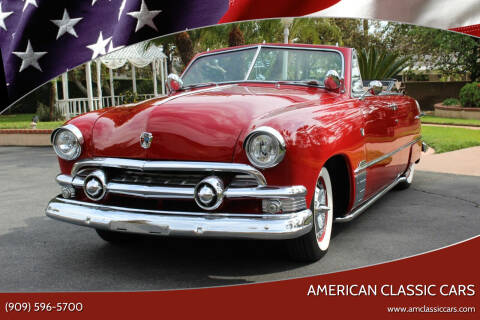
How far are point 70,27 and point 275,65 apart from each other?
2.00 m

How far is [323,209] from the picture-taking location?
3799mm

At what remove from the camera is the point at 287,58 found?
4.80 meters

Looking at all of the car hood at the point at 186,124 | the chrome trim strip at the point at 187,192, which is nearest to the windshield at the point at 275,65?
the car hood at the point at 186,124

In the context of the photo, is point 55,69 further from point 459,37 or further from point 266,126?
point 459,37

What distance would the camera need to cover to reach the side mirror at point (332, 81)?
4.45m

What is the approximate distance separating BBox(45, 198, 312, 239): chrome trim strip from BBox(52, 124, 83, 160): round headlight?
568 millimetres

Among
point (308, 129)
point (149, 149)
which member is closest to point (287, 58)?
point (308, 129)

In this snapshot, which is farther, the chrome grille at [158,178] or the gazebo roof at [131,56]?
the gazebo roof at [131,56]

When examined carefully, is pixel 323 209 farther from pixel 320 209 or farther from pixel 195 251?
pixel 195 251

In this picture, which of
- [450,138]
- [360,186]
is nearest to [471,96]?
[450,138]

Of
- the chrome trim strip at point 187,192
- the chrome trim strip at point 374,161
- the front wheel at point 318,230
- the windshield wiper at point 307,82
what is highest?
the windshield wiper at point 307,82

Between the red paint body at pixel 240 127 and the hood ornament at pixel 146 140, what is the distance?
3 centimetres

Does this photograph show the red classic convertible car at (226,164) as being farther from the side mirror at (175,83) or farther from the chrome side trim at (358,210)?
the side mirror at (175,83)

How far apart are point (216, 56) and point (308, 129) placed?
189cm
